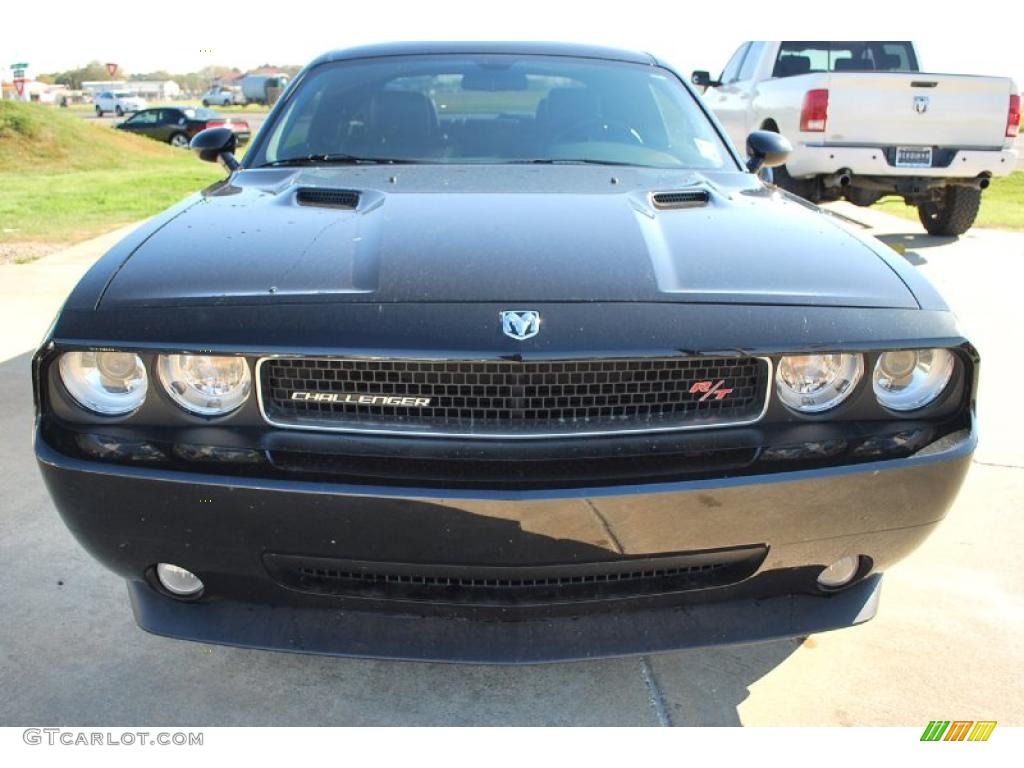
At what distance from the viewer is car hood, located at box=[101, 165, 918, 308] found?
1.89m

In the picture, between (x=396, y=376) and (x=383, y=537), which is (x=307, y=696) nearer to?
(x=383, y=537)

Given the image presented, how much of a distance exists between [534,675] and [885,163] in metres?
6.84

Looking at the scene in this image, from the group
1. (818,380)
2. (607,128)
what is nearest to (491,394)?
(818,380)

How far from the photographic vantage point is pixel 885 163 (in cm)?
790

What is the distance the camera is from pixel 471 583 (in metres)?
1.89

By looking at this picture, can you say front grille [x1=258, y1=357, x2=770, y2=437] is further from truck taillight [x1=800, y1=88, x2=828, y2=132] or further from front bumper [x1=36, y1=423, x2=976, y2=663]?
truck taillight [x1=800, y1=88, x2=828, y2=132]

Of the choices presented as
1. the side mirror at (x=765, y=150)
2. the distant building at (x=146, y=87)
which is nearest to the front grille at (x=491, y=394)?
the side mirror at (x=765, y=150)

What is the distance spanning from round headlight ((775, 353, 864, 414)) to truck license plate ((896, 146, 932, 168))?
674 centimetres

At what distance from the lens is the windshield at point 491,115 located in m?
3.06

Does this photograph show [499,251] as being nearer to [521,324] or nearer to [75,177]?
[521,324]

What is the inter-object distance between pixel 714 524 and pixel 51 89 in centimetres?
8471

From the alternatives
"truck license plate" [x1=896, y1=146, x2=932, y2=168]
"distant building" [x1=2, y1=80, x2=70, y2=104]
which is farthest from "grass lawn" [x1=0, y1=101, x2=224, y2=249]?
"distant building" [x1=2, y1=80, x2=70, y2=104]

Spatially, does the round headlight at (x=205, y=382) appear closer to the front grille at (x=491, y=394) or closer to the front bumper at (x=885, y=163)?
the front grille at (x=491, y=394)

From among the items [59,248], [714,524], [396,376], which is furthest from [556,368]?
[59,248]
